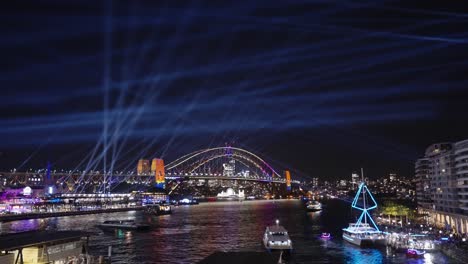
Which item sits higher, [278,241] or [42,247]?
[42,247]

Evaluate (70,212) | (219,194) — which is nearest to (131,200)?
(70,212)

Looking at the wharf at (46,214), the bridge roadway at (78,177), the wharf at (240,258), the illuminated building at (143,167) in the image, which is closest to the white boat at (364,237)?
the wharf at (240,258)

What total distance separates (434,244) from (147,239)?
2341cm

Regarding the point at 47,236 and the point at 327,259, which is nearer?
the point at 47,236

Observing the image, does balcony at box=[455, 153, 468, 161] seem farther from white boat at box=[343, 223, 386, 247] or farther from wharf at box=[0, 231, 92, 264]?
wharf at box=[0, 231, 92, 264]

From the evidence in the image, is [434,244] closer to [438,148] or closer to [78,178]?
[438,148]

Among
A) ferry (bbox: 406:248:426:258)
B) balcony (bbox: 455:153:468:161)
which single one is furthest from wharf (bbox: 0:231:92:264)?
balcony (bbox: 455:153:468:161)

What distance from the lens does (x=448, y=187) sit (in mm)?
41906

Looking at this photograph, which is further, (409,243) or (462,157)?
(462,157)

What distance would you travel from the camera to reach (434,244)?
2834 cm

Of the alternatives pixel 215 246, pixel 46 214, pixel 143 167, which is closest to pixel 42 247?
pixel 215 246

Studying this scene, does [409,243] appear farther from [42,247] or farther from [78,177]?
[78,177]

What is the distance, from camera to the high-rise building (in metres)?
37.5

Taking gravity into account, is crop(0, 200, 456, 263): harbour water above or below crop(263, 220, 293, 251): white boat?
below
